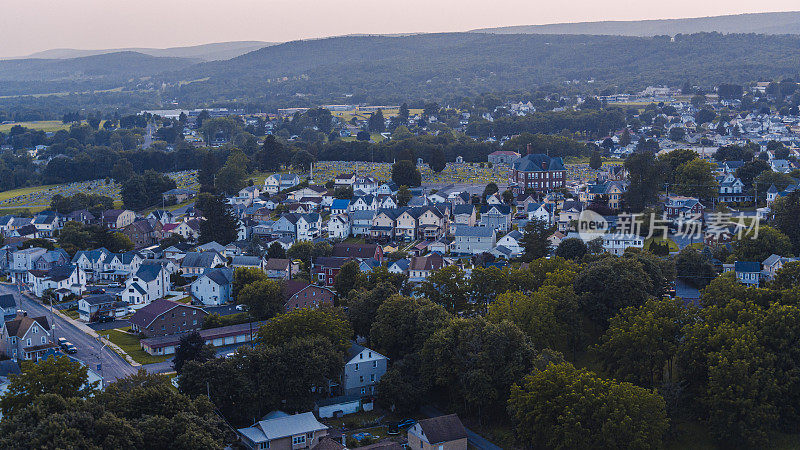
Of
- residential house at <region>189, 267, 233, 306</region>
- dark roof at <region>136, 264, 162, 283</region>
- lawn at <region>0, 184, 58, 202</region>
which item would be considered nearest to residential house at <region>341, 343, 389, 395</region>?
residential house at <region>189, 267, 233, 306</region>

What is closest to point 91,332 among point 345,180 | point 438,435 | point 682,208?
point 438,435

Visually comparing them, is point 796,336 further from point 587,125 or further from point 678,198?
point 587,125

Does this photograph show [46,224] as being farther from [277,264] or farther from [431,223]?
[431,223]

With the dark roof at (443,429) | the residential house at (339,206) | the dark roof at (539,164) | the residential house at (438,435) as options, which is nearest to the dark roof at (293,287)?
the residential house at (438,435)

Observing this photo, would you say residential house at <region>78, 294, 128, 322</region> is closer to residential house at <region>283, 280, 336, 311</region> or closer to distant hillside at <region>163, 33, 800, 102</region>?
residential house at <region>283, 280, 336, 311</region>

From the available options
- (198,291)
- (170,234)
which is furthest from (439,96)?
(198,291)

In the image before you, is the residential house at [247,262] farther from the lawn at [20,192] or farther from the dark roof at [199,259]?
the lawn at [20,192]
